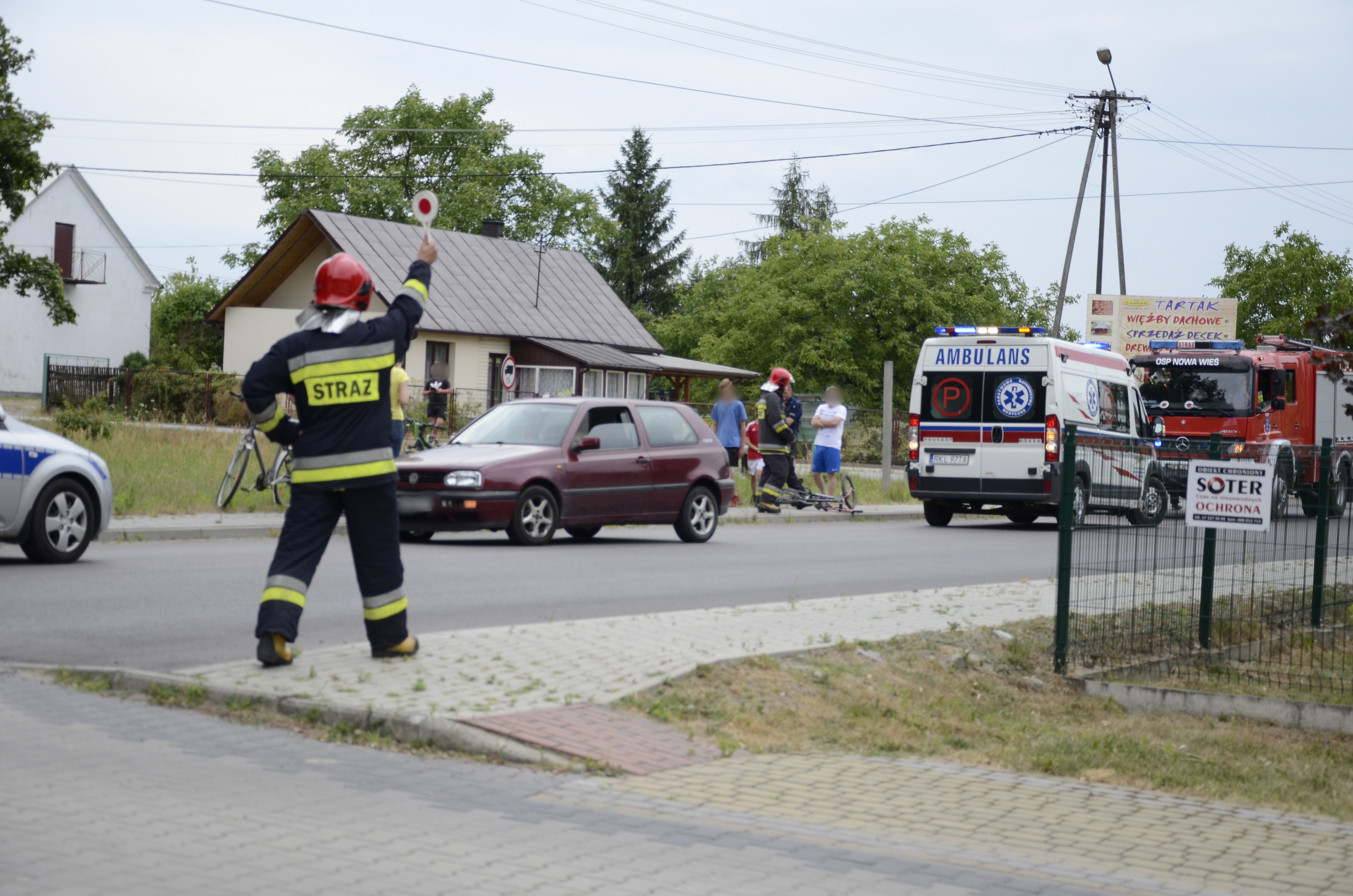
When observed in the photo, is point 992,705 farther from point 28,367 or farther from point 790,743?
point 28,367

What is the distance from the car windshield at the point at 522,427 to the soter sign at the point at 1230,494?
778cm

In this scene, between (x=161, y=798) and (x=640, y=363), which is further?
(x=640, y=363)

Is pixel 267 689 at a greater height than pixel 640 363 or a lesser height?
lesser

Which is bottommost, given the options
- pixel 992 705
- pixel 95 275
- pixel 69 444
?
pixel 992 705

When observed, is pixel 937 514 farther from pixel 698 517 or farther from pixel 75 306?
pixel 75 306

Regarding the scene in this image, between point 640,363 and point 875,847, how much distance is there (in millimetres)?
45776

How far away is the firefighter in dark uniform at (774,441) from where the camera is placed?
21.3 m

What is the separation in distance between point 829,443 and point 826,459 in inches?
10.1

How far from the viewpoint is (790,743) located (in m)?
6.62

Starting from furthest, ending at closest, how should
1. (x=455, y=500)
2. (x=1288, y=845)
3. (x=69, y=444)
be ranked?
(x=455, y=500) → (x=69, y=444) → (x=1288, y=845)

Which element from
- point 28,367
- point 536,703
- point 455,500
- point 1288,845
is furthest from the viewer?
point 28,367

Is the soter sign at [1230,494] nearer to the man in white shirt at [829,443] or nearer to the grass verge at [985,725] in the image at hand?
the grass verge at [985,725]

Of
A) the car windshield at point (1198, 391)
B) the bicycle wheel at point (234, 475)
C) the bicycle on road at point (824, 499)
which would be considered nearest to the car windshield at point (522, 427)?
the bicycle wheel at point (234, 475)

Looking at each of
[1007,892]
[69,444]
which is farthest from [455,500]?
[1007,892]
